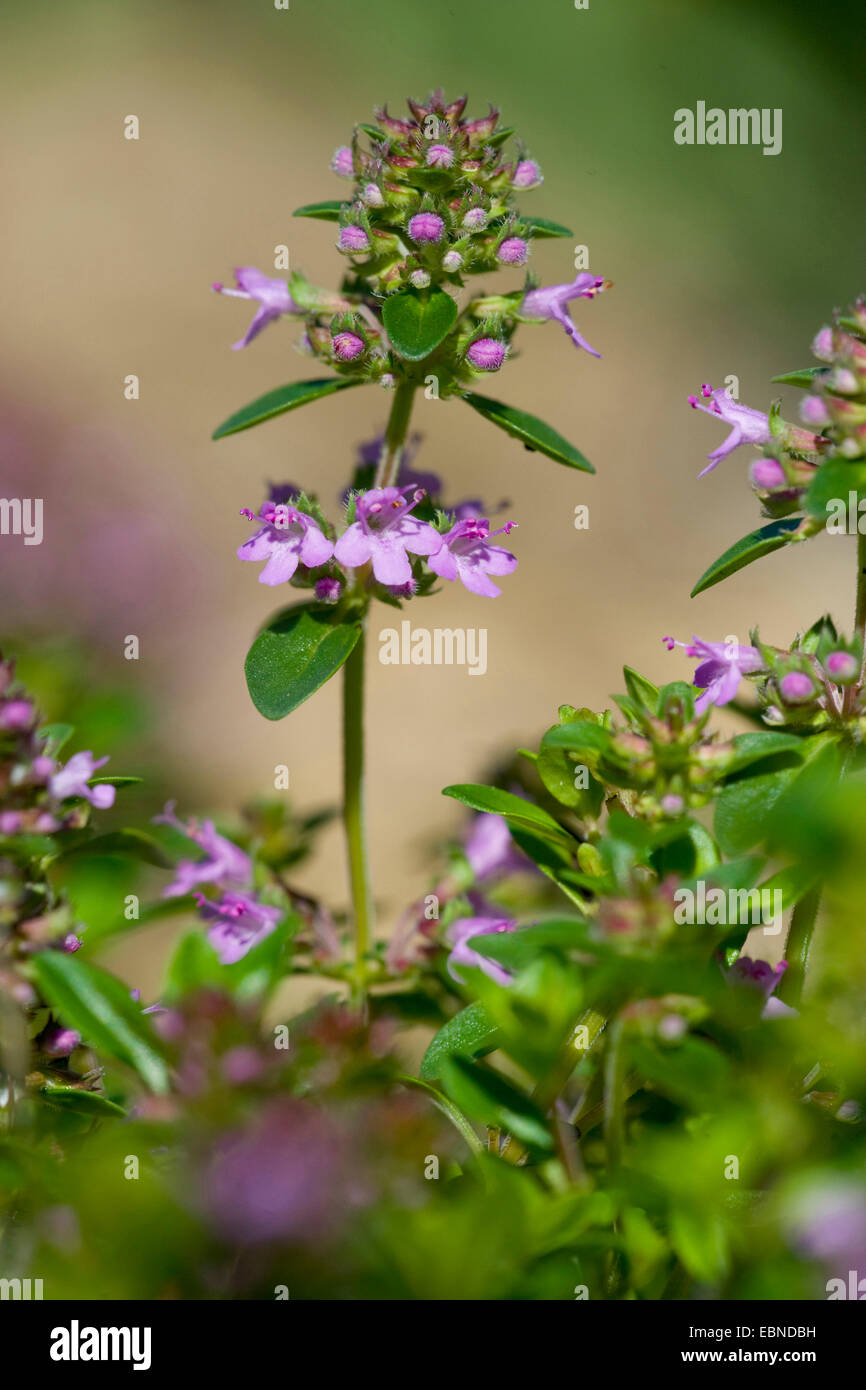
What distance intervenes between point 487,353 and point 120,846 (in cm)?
58

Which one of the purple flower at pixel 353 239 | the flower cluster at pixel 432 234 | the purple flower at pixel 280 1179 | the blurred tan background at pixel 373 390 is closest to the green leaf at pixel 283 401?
the flower cluster at pixel 432 234

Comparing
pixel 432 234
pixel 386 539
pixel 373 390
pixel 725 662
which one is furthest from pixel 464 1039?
pixel 373 390

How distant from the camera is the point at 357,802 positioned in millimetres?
1417

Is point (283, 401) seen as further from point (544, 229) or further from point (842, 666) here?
point (842, 666)

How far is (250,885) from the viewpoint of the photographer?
4.77 feet

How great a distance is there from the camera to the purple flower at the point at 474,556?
1289 mm

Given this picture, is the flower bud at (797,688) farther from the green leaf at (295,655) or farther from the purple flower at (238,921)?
the purple flower at (238,921)

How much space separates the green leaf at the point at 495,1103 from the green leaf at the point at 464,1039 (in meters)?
0.20

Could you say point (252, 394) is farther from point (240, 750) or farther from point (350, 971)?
point (350, 971)

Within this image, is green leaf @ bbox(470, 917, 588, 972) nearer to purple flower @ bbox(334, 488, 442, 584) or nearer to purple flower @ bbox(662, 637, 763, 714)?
purple flower @ bbox(662, 637, 763, 714)

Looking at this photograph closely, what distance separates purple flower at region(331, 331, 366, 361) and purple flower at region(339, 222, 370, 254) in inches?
3.2

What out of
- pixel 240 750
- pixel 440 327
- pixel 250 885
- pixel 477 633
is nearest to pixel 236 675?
pixel 240 750

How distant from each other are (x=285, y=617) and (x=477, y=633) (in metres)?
1.80

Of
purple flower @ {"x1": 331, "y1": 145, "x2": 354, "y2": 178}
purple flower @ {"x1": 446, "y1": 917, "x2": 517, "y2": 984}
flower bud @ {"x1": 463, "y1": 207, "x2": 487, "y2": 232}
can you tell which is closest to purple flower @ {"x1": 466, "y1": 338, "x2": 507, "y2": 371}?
flower bud @ {"x1": 463, "y1": 207, "x2": 487, "y2": 232}
